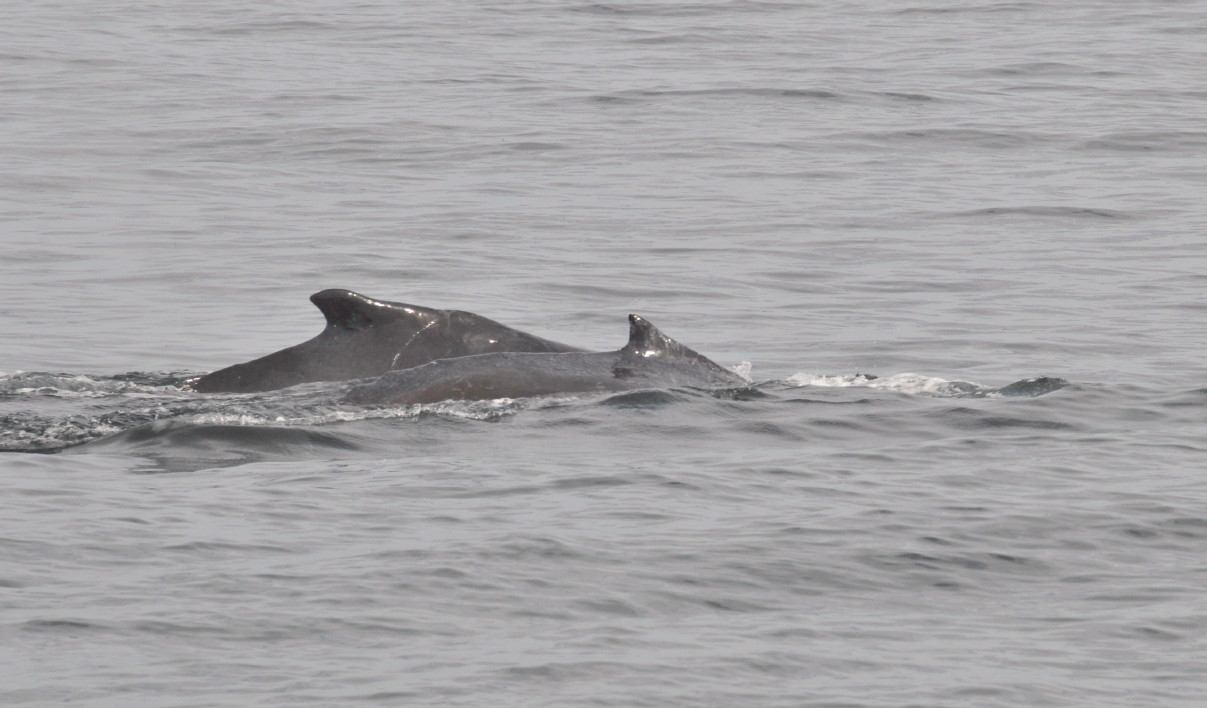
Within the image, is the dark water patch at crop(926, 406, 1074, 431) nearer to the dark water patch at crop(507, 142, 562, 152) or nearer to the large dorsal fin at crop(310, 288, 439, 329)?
the large dorsal fin at crop(310, 288, 439, 329)

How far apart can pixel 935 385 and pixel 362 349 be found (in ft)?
10.6

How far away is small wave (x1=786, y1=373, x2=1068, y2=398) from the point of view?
11562mm

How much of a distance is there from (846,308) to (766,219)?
3.79 metres

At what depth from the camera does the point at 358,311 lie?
36.0 ft

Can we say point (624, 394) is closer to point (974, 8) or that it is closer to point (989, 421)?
point (989, 421)

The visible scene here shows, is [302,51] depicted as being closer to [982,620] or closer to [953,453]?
[953,453]

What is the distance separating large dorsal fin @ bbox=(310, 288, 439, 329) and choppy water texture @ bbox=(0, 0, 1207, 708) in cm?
51

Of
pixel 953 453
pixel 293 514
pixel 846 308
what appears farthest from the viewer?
pixel 846 308

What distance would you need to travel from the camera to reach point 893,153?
22.6m

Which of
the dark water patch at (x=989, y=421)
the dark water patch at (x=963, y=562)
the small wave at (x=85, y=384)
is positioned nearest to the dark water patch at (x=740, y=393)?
the dark water patch at (x=989, y=421)

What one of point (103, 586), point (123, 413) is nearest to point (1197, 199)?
point (123, 413)

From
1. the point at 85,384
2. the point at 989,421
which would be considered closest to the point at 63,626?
the point at 85,384

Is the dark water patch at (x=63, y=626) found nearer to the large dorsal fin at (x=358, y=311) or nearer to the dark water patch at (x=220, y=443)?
the dark water patch at (x=220, y=443)

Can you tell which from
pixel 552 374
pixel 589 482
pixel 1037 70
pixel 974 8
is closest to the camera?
pixel 589 482
